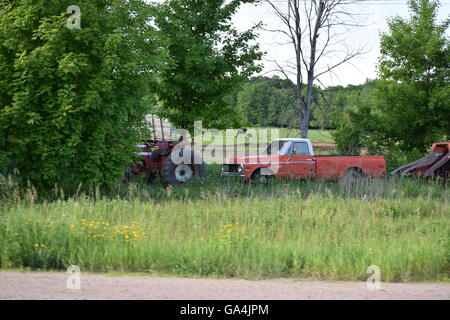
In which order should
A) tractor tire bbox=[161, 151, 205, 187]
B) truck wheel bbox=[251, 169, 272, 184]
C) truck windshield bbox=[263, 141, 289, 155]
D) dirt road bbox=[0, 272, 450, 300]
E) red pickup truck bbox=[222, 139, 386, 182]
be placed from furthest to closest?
truck windshield bbox=[263, 141, 289, 155] → red pickup truck bbox=[222, 139, 386, 182] → truck wheel bbox=[251, 169, 272, 184] → tractor tire bbox=[161, 151, 205, 187] → dirt road bbox=[0, 272, 450, 300]

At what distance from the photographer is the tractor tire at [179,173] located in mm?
15070

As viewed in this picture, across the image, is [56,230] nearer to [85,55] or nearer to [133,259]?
[133,259]

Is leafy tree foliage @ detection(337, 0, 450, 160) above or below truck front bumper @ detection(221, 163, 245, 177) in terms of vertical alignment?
above

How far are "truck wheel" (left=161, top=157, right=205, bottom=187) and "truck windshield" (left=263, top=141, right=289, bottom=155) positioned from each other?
257 cm

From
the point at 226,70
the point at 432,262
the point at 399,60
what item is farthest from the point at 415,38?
the point at 432,262

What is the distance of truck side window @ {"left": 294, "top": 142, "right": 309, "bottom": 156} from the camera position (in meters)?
16.7

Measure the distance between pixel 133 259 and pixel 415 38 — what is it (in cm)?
1929

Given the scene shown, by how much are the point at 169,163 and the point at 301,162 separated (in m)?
4.54

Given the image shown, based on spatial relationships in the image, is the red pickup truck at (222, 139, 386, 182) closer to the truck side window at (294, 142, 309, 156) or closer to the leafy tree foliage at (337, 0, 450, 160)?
the truck side window at (294, 142, 309, 156)

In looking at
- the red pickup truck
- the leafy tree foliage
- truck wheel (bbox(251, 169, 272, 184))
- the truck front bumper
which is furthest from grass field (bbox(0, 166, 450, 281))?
the leafy tree foliage

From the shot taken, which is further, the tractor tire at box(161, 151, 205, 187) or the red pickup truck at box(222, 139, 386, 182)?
the red pickup truck at box(222, 139, 386, 182)

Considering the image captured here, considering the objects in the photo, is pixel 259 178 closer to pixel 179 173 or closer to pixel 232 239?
pixel 179 173

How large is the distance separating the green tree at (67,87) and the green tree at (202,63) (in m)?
5.59

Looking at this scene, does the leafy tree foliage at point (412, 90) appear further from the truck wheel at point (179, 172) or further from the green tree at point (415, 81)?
the truck wheel at point (179, 172)
